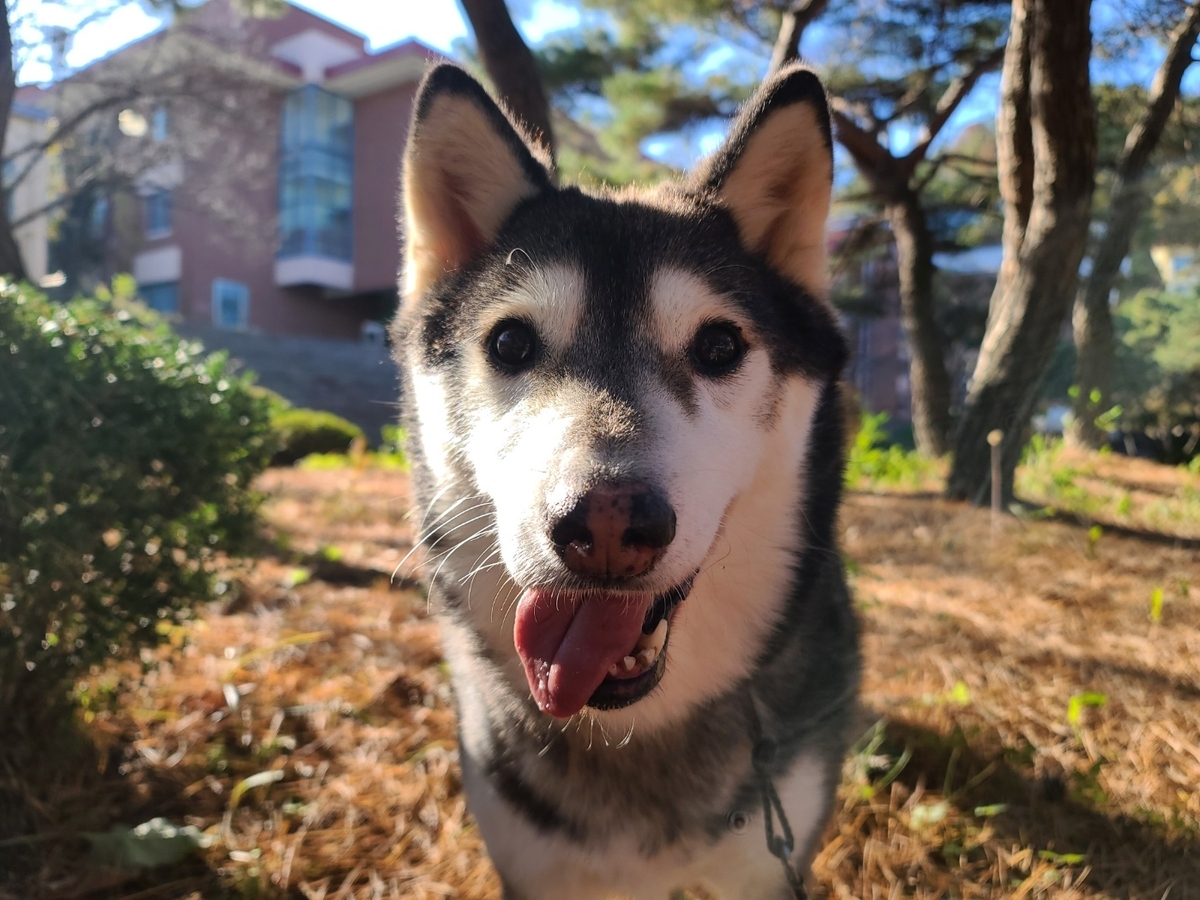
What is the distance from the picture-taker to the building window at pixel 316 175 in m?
20.6

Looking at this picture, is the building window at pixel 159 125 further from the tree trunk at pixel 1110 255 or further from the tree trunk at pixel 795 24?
the tree trunk at pixel 1110 255

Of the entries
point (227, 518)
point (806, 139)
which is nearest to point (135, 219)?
point (227, 518)

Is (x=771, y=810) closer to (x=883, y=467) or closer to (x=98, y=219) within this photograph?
(x=883, y=467)

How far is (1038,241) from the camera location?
4312 millimetres

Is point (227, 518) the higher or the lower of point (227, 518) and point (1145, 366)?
the lower

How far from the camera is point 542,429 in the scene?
1551 millimetres

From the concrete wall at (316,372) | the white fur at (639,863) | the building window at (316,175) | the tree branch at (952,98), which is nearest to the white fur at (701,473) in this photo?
the white fur at (639,863)

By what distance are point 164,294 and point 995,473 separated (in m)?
23.3

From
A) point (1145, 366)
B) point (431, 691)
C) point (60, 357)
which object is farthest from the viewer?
point (1145, 366)

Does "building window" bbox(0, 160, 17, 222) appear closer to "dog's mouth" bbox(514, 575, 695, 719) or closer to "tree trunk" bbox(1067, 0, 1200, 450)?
"dog's mouth" bbox(514, 575, 695, 719)

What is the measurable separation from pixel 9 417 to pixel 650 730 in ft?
6.60

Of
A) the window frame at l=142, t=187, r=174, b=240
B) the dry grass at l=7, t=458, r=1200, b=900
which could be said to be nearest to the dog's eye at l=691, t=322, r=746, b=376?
the dry grass at l=7, t=458, r=1200, b=900

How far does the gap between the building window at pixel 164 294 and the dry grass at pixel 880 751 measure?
20.8 meters

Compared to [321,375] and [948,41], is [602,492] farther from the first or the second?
[321,375]
